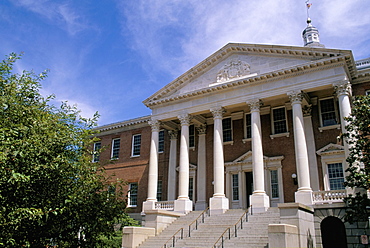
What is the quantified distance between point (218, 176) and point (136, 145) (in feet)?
45.2

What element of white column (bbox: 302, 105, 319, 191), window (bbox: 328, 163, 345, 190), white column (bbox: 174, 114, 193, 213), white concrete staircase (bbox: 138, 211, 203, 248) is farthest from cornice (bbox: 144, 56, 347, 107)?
white concrete staircase (bbox: 138, 211, 203, 248)

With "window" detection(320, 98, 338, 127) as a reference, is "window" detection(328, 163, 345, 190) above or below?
below

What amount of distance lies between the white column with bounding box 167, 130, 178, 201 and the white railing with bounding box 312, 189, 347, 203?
12.7 m

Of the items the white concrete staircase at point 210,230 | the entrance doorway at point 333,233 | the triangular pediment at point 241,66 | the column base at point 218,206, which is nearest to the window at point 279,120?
the triangular pediment at point 241,66

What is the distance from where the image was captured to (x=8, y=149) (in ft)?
33.0

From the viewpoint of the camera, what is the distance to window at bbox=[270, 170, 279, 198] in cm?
2661

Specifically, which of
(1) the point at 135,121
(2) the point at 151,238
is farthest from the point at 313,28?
(2) the point at 151,238

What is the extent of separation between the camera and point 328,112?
2608cm

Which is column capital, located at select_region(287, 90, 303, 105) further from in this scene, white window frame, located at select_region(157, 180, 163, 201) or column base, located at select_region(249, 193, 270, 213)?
white window frame, located at select_region(157, 180, 163, 201)

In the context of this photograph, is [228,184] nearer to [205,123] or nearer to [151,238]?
[205,123]

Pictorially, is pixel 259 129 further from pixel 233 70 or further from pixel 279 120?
pixel 233 70

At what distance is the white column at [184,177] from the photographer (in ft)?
85.4

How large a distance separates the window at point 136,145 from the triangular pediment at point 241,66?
7.18 m

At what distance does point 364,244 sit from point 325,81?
10.4 m
